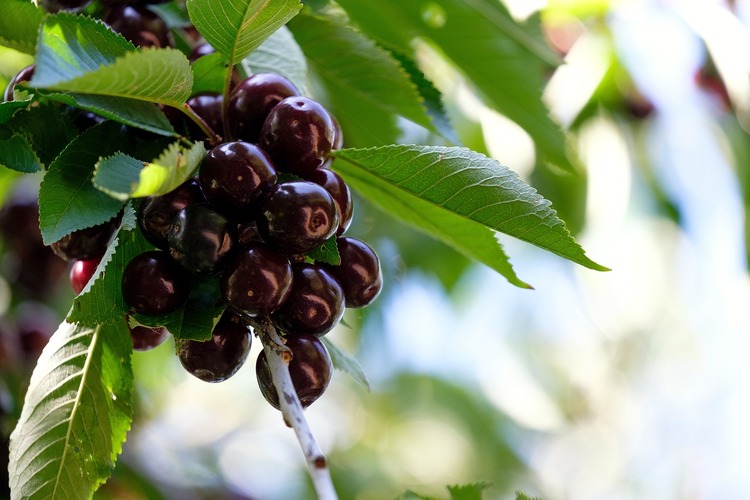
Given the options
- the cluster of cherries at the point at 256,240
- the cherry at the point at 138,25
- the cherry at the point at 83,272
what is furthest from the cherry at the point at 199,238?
the cherry at the point at 138,25

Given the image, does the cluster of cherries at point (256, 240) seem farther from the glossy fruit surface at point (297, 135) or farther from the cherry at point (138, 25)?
the cherry at point (138, 25)

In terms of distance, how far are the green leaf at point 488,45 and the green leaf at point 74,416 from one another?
81 cm

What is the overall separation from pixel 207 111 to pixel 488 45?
2.51ft

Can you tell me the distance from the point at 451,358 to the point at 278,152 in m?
2.98

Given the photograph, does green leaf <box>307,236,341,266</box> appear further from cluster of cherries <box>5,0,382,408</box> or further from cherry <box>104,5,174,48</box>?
cherry <box>104,5,174,48</box>

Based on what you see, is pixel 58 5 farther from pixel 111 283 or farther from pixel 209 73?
pixel 111 283

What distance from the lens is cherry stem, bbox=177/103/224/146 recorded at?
2.76 ft

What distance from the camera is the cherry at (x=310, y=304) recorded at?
0.81 metres

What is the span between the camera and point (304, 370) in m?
0.82

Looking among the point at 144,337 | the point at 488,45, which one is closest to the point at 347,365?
the point at 144,337

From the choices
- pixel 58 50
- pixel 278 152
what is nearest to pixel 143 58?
pixel 58 50

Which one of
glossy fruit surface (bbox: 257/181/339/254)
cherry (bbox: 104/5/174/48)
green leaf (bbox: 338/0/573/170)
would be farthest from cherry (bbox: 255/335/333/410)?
green leaf (bbox: 338/0/573/170)

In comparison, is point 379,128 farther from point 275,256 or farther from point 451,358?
point 451,358

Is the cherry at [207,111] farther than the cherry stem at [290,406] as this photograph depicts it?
Yes
